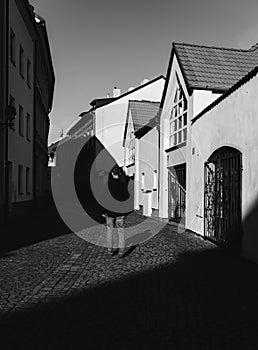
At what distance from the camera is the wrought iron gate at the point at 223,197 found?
10.1m

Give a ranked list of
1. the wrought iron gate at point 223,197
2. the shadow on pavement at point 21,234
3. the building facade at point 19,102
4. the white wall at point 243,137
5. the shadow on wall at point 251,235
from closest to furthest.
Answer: the shadow on wall at point 251,235, the white wall at point 243,137, the wrought iron gate at point 223,197, the shadow on pavement at point 21,234, the building facade at point 19,102

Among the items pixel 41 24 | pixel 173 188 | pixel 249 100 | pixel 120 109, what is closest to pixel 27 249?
pixel 249 100

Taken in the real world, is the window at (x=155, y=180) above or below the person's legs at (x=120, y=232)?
above

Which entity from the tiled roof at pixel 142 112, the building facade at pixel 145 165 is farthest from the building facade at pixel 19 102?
the tiled roof at pixel 142 112

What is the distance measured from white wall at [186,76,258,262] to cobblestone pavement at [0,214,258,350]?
2.51ft

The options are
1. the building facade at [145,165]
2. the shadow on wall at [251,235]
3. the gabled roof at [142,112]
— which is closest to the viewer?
the shadow on wall at [251,235]

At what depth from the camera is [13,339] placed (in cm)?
433

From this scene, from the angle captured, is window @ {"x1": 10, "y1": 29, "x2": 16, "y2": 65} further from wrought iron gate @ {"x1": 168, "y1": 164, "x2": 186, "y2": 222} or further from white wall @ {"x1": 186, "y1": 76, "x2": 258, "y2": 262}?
white wall @ {"x1": 186, "y1": 76, "x2": 258, "y2": 262}

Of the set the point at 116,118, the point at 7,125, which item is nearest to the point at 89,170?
the point at 116,118

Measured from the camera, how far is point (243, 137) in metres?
9.38

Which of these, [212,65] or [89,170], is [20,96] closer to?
[212,65]

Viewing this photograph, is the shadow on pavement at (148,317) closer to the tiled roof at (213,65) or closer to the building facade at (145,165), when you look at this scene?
the tiled roof at (213,65)

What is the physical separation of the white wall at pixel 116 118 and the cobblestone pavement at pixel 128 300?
3081 centimetres

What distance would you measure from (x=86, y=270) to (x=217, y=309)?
3.20 meters
